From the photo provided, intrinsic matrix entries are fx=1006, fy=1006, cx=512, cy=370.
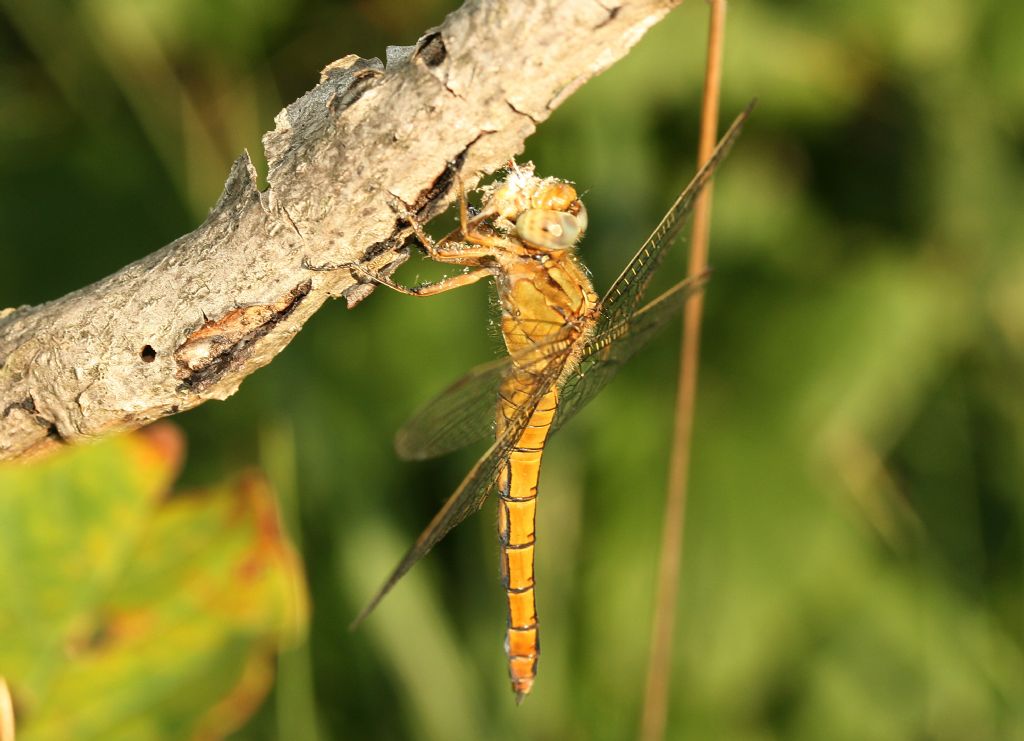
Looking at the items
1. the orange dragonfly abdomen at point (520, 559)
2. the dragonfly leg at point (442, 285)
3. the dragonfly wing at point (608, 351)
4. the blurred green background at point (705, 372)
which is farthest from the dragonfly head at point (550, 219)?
the blurred green background at point (705, 372)

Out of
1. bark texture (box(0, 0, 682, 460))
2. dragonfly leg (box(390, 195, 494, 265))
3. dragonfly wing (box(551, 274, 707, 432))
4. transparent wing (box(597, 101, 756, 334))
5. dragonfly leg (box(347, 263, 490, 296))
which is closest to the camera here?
bark texture (box(0, 0, 682, 460))

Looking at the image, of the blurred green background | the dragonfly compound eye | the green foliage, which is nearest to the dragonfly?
the dragonfly compound eye

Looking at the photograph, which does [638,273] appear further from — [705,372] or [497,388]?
[705,372]

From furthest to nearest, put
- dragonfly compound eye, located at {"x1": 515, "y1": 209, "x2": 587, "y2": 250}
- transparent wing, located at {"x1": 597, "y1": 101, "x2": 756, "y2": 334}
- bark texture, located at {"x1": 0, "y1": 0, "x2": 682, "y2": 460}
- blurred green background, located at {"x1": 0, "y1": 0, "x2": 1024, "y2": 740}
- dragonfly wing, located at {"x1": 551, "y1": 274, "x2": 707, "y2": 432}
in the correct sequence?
blurred green background, located at {"x1": 0, "y1": 0, "x2": 1024, "y2": 740}, dragonfly wing, located at {"x1": 551, "y1": 274, "x2": 707, "y2": 432}, transparent wing, located at {"x1": 597, "y1": 101, "x2": 756, "y2": 334}, dragonfly compound eye, located at {"x1": 515, "y1": 209, "x2": 587, "y2": 250}, bark texture, located at {"x1": 0, "y1": 0, "x2": 682, "y2": 460}

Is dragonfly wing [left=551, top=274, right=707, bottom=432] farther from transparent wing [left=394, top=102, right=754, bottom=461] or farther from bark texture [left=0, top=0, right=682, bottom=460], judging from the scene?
bark texture [left=0, top=0, right=682, bottom=460]

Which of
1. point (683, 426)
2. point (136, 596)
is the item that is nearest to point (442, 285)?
point (683, 426)

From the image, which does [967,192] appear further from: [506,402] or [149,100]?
[149,100]

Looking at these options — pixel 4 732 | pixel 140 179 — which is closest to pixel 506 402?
pixel 4 732
